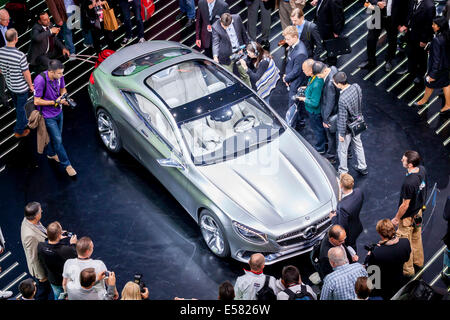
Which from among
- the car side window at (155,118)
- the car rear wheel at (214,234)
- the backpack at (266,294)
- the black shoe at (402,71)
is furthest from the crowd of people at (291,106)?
the car side window at (155,118)

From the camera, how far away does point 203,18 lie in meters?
11.1

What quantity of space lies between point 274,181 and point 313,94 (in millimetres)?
1780

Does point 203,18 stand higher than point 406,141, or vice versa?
point 203,18

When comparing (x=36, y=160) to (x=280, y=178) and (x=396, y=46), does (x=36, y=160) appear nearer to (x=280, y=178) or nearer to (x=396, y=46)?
(x=280, y=178)

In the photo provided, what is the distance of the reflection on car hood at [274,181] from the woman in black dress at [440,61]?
312cm

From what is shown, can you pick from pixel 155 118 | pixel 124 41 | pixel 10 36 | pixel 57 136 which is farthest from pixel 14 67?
pixel 124 41

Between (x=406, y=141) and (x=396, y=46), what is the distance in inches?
88.2

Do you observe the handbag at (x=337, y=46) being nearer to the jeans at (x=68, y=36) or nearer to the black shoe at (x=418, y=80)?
the black shoe at (x=418, y=80)

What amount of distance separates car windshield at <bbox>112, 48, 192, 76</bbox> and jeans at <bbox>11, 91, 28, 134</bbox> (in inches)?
59.8

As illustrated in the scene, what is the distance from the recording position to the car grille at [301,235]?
7629mm

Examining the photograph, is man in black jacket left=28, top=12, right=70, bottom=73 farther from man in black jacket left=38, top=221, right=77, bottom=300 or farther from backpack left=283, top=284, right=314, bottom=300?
backpack left=283, top=284, right=314, bottom=300

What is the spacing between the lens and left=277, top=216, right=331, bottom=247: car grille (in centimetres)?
763

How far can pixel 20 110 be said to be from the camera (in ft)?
33.0
